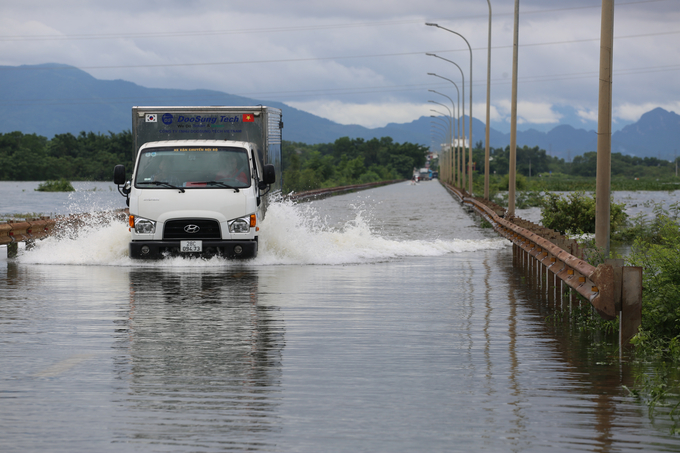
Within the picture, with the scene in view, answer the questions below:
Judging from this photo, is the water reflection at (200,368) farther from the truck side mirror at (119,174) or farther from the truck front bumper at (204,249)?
the truck side mirror at (119,174)

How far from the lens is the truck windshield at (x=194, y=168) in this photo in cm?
1772

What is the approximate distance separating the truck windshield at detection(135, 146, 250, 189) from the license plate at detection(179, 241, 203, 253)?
104 cm

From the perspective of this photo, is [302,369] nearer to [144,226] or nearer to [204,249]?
[204,249]

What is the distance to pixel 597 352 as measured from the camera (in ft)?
30.1

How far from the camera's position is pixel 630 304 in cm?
902

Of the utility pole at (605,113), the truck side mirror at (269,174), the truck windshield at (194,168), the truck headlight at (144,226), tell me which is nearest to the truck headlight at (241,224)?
the truck windshield at (194,168)

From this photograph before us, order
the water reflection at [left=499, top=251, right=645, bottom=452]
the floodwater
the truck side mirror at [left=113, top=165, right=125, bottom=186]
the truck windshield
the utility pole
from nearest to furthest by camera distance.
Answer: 1. the floodwater
2. the water reflection at [left=499, top=251, right=645, bottom=452]
3. the utility pole
4. the truck side mirror at [left=113, top=165, right=125, bottom=186]
5. the truck windshield

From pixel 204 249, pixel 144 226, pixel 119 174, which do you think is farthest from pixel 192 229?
pixel 119 174

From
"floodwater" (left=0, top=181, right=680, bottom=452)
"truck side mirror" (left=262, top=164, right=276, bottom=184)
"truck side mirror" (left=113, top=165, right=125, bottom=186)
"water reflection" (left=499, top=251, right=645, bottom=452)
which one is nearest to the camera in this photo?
"floodwater" (left=0, top=181, right=680, bottom=452)

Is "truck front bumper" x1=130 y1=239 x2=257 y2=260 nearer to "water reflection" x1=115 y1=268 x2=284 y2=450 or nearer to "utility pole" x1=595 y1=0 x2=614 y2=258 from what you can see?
"water reflection" x1=115 y1=268 x2=284 y2=450

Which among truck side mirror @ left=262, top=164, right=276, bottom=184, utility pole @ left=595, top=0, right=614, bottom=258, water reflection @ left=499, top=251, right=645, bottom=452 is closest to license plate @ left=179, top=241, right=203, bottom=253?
truck side mirror @ left=262, top=164, right=276, bottom=184

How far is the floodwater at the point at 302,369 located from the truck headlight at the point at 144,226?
1422mm

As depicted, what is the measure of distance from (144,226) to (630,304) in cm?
1053

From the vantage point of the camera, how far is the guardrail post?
29.3 feet
